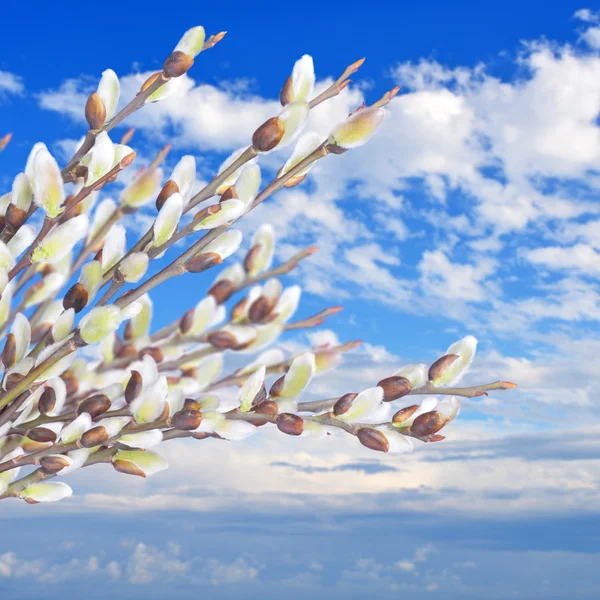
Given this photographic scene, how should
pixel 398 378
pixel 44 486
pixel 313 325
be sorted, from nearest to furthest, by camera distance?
pixel 313 325, pixel 398 378, pixel 44 486

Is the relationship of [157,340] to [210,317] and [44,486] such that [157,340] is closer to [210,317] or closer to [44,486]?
[210,317]

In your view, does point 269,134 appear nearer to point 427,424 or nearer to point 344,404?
point 344,404

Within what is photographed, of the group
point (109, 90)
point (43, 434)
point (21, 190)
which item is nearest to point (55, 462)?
→ point (43, 434)

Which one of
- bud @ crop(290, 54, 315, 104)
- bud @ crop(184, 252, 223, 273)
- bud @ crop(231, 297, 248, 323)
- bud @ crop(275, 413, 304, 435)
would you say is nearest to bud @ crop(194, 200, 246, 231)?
bud @ crop(184, 252, 223, 273)

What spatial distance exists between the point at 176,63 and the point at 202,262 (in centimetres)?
45

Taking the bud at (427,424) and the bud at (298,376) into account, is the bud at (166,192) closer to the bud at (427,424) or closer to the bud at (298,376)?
the bud at (298,376)

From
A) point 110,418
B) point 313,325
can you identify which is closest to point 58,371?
point 110,418

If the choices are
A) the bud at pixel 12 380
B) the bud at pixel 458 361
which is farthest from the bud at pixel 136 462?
the bud at pixel 458 361

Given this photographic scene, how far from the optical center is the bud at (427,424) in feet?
4.57

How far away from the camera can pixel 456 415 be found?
4.80 feet

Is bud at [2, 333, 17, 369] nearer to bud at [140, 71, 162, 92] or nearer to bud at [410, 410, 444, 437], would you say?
bud at [140, 71, 162, 92]

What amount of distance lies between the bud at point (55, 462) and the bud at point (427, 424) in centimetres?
66

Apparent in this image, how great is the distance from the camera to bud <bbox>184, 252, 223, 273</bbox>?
131cm

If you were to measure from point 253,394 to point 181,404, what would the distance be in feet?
0.46
